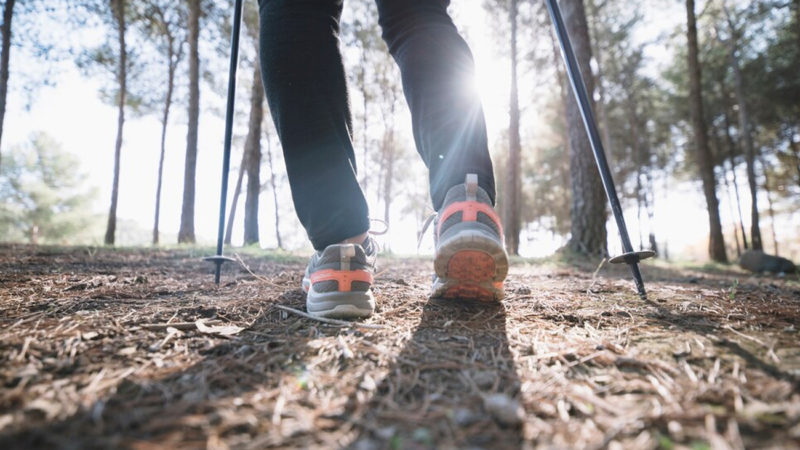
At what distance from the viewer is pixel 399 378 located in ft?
2.26

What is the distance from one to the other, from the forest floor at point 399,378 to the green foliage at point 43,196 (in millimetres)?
28932

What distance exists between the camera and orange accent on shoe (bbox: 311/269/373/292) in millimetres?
1100

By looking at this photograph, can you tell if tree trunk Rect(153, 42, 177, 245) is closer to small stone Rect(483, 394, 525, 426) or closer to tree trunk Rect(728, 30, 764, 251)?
small stone Rect(483, 394, 525, 426)

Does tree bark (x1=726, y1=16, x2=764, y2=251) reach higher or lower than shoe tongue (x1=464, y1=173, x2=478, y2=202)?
higher

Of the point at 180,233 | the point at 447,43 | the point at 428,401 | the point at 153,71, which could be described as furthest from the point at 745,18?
the point at 153,71

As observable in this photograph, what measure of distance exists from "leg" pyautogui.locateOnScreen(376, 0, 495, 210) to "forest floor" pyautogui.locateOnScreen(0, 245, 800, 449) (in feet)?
1.65

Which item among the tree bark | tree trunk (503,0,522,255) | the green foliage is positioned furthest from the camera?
the green foliage

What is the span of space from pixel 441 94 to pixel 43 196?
3282 cm

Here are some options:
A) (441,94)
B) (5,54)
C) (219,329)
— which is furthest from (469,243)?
(5,54)

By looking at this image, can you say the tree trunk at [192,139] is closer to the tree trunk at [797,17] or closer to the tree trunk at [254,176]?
the tree trunk at [254,176]

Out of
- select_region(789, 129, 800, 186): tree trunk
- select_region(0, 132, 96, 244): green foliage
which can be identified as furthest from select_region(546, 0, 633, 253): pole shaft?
select_region(0, 132, 96, 244): green foliage

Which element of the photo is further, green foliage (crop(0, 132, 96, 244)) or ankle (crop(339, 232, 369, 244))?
green foliage (crop(0, 132, 96, 244))

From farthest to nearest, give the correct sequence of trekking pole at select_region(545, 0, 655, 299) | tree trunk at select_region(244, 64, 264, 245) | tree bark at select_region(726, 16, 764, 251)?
tree bark at select_region(726, 16, 764, 251) < tree trunk at select_region(244, 64, 264, 245) < trekking pole at select_region(545, 0, 655, 299)

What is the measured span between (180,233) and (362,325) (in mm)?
8799
